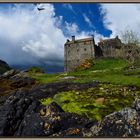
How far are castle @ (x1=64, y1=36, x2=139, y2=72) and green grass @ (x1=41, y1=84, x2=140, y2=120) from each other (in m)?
0.47

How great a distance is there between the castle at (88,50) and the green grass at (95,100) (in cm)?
47

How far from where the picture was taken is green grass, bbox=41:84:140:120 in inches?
248

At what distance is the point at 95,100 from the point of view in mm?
6391

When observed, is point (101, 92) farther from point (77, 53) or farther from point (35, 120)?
point (35, 120)

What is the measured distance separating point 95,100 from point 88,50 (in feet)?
2.81

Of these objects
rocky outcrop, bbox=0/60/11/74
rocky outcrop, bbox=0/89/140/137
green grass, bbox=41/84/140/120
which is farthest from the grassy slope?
rocky outcrop, bbox=0/60/11/74

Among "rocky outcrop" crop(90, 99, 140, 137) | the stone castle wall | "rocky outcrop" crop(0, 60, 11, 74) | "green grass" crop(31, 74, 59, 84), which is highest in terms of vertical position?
the stone castle wall

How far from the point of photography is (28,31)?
6.56 metres

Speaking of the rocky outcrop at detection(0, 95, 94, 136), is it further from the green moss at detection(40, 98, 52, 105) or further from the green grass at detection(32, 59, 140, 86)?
the green grass at detection(32, 59, 140, 86)

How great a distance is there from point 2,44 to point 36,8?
2.59 ft

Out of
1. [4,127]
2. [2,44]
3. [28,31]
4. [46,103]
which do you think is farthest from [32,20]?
[4,127]

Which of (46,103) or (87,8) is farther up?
(87,8)

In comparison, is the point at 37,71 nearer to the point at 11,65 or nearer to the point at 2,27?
the point at 11,65

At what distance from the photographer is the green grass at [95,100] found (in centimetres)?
629
